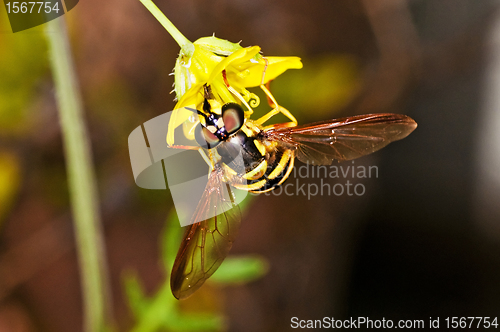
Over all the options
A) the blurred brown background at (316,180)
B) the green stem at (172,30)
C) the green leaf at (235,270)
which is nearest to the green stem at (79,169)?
the green stem at (172,30)

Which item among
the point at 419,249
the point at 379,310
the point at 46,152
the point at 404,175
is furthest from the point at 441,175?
the point at 46,152

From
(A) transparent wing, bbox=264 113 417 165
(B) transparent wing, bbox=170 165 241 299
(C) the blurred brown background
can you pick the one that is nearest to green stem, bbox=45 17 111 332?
(B) transparent wing, bbox=170 165 241 299

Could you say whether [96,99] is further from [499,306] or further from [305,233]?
[499,306]

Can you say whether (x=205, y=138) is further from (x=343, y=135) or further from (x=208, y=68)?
(x=343, y=135)

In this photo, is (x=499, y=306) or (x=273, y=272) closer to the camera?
(x=499, y=306)

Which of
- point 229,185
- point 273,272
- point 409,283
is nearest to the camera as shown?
point 229,185

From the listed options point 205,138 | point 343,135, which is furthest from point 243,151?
point 343,135

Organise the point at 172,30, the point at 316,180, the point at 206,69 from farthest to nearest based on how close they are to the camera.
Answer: the point at 316,180
the point at 206,69
the point at 172,30
